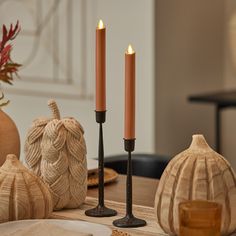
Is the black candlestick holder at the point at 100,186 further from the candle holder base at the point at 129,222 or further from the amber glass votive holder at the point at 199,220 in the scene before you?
the amber glass votive holder at the point at 199,220

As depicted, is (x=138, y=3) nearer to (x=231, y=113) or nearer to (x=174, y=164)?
(x=231, y=113)

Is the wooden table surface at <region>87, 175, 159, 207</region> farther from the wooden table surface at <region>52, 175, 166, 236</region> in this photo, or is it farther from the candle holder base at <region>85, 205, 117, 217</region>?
the candle holder base at <region>85, 205, 117, 217</region>

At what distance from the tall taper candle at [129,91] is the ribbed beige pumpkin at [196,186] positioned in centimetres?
14

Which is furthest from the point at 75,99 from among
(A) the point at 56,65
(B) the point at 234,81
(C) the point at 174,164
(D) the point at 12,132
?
(C) the point at 174,164

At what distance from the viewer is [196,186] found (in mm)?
1508

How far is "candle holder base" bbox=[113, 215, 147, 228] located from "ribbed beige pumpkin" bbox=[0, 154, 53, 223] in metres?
0.14

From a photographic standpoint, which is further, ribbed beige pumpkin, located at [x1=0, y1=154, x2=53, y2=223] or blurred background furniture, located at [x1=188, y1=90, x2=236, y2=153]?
blurred background furniture, located at [x1=188, y1=90, x2=236, y2=153]

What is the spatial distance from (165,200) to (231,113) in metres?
3.78

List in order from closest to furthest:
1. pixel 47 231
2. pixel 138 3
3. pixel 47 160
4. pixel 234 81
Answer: pixel 47 231
pixel 47 160
pixel 138 3
pixel 234 81

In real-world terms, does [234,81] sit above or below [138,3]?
below

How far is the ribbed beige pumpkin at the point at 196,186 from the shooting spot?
4.95 feet

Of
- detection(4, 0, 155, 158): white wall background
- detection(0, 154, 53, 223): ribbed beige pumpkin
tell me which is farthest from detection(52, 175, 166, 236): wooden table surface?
detection(4, 0, 155, 158): white wall background

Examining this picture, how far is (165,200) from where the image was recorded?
5.03 feet

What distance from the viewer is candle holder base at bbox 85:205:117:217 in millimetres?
1741
